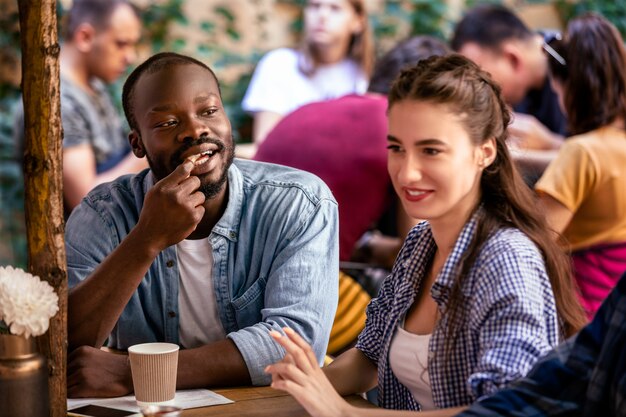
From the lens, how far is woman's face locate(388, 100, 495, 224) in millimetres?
1567

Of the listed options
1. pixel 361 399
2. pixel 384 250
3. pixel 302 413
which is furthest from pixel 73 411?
pixel 384 250

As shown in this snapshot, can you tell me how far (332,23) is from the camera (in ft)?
15.7

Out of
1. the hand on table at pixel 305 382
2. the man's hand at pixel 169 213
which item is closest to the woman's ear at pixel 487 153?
the hand on table at pixel 305 382

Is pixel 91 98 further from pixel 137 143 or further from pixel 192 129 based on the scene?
pixel 192 129

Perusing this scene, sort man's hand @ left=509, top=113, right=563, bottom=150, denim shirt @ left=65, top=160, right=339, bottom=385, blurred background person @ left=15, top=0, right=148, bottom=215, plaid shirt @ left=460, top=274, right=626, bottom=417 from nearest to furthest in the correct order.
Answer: plaid shirt @ left=460, top=274, right=626, bottom=417 < denim shirt @ left=65, top=160, right=339, bottom=385 < man's hand @ left=509, top=113, right=563, bottom=150 < blurred background person @ left=15, top=0, right=148, bottom=215

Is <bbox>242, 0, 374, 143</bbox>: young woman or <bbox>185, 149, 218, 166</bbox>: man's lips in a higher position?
<bbox>242, 0, 374, 143</bbox>: young woman

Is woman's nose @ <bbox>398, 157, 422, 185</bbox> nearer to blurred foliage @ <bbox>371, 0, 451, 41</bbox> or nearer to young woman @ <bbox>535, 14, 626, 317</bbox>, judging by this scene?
young woman @ <bbox>535, 14, 626, 317</bbox>

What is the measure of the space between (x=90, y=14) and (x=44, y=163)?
292 centimetres

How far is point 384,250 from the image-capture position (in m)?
3.44

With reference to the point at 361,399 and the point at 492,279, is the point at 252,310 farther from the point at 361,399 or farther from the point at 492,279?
the point at 492,279

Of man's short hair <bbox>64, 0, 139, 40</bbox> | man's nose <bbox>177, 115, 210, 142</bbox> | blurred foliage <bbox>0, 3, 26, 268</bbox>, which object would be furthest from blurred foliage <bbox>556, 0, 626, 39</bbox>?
man's nose <bbox>177, 115, 210, 142</bbox>

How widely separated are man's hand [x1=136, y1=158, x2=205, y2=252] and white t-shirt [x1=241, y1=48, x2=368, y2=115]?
2931 mm

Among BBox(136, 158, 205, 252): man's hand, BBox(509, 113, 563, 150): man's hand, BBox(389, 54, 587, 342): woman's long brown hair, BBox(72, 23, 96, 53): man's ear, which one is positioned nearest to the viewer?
BBox(389, 54, 587, 342): woman's long brown hair

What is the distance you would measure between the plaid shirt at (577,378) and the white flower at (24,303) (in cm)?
66
